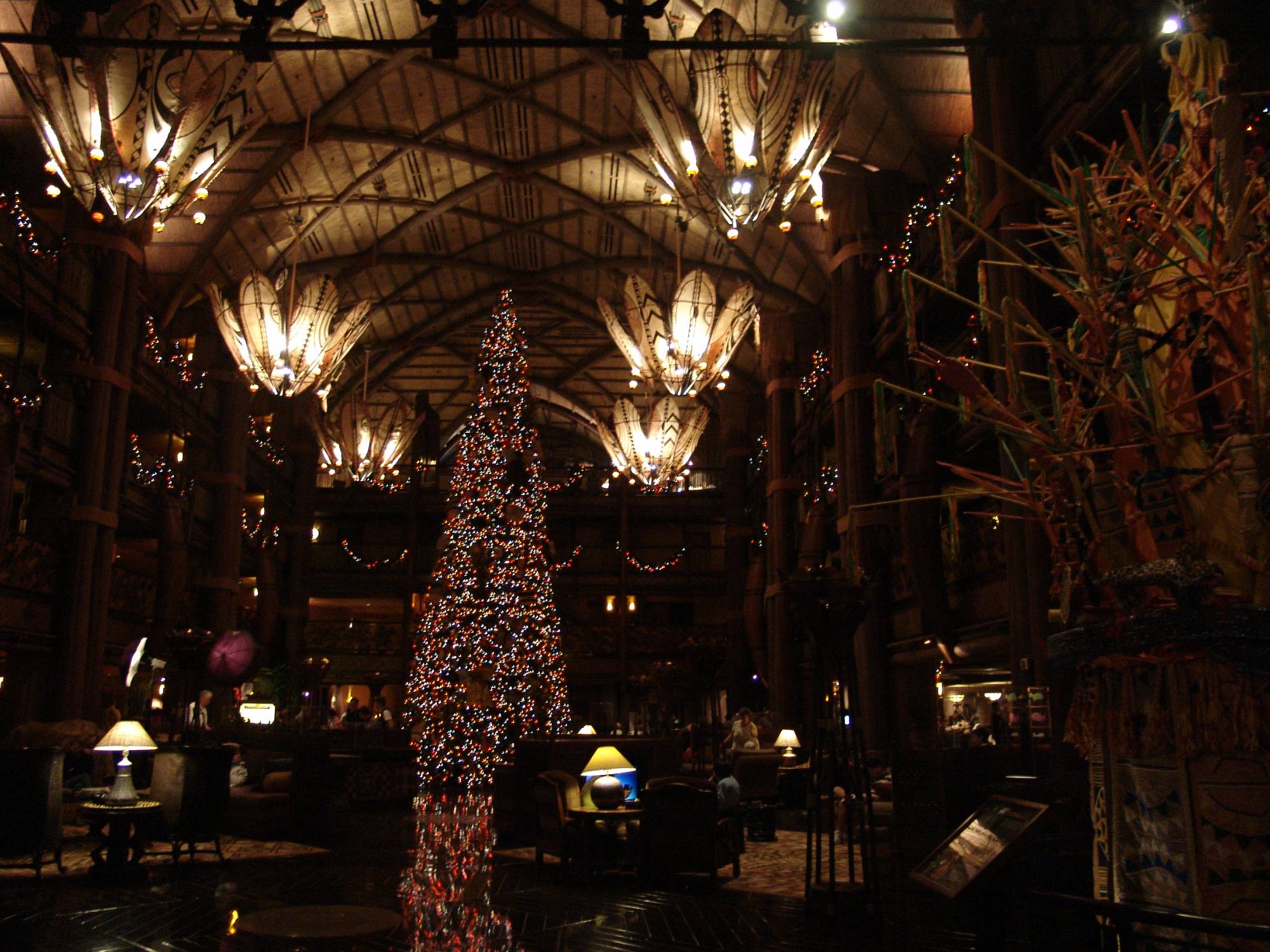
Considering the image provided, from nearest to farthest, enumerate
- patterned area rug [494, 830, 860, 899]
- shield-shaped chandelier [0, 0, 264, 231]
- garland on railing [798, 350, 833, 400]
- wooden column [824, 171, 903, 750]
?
shield-shaped chandelier [0, 0, 264, 231] < patterned area rug [494, 830, 860, 899] < wooden column [824, 171, 903, 750] < garland on railing [798, 350, 833, 400]

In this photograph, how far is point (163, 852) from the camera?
26.7 feet

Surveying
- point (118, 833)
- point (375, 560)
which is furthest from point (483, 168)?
point (118, 833)

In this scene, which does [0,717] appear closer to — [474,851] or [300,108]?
[474,851]

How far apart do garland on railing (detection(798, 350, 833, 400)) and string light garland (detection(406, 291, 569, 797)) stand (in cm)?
704

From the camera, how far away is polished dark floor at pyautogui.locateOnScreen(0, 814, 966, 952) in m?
5.10

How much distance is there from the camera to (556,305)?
2491cm

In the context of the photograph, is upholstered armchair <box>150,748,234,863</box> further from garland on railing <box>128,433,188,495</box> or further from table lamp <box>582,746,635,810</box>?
garland on railing <box>128,433,188,495</box>

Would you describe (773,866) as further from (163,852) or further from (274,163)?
(274,163)

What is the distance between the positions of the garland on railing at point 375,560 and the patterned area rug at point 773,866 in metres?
18.7

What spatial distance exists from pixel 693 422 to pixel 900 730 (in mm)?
6313

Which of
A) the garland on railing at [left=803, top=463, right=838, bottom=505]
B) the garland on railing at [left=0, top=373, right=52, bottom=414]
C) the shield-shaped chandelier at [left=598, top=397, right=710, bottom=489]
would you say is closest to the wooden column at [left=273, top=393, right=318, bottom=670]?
the shield-shaped chandelier at [left=598, top=397, right=710, bottom=489]

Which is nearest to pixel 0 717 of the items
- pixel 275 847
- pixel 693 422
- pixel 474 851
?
pixel 275 847

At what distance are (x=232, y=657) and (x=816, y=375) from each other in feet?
39.1

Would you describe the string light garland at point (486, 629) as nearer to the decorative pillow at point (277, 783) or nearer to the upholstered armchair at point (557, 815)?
the decorative pillow at point (277, 783)
